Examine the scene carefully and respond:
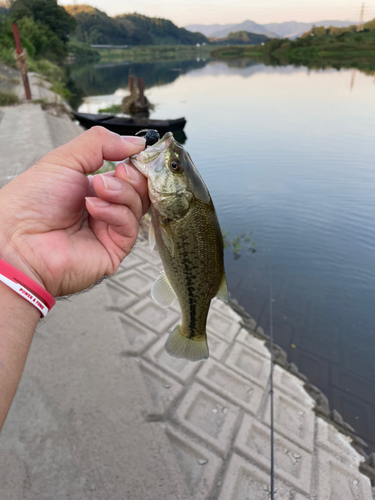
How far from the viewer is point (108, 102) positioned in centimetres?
3359

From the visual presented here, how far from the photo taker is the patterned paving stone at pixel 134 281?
5.49 m

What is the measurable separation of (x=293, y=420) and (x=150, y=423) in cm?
201

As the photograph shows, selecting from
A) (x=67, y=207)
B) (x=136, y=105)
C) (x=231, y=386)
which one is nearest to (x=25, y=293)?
(x=67, y=207)

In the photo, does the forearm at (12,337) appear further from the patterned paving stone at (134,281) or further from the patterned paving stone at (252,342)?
the patterned paving stone at (252,342)

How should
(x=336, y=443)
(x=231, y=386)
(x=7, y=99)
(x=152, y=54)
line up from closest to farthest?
1. (x=336, y=443)
2. (x=231, y=386)
3. (x=7, y=99)
4. (x=152, y=54)

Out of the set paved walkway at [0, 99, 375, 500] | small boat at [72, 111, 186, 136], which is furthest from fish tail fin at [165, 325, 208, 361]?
small boat at [72, 111, 186, 136]

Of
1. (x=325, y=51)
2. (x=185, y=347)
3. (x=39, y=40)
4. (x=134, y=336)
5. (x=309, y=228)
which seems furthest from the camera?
(x=325, y=51)

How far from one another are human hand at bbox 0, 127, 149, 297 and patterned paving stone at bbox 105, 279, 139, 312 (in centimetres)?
266

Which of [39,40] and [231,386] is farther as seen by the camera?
[39,40]

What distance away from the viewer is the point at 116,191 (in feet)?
6.35

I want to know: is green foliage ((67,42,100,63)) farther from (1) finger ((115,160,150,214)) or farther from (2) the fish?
(2) the fish

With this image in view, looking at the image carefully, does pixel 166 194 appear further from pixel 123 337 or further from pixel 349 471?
pixel 349 471

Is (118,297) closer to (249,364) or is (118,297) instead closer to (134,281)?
(134,281)

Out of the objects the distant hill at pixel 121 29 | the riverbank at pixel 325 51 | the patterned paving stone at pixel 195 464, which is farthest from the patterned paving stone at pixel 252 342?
the distant hill at pixel 121 29
